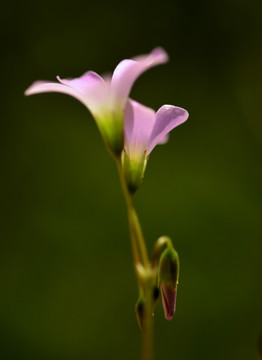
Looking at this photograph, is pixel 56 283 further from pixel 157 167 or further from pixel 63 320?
pixel 157 167

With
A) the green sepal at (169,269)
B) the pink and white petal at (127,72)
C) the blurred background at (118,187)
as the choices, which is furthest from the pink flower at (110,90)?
the blurred background at (118,187)

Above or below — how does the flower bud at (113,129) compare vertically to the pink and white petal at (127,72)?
below

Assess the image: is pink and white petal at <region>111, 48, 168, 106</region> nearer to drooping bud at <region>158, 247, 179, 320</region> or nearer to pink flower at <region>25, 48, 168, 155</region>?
pink flower at <region>25, 48, 168, 155</region>

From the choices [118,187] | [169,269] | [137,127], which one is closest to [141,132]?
[137,127]

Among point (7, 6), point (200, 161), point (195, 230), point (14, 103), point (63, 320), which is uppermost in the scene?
point (7, 6)

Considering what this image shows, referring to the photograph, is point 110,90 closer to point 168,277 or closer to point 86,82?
point 86,82

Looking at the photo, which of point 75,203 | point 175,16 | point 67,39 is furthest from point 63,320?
point 175,16

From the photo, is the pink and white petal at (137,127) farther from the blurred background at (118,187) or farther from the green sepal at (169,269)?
the blurred background at (118,187)
